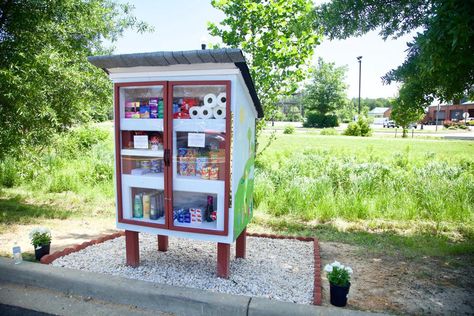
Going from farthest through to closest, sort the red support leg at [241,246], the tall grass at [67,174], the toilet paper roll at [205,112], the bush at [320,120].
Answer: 1. the bush at [320,120]
2. the tall grass at [67,174]
3. the red support leg at [241,246]
4. the toilet paper roll at [205,112]

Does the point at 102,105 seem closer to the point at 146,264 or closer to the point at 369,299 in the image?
the point at 146,264

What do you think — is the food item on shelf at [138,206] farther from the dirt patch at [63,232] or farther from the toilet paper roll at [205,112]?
the dirt patch at [63,232]

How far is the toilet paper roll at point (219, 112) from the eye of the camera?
369 centimetres

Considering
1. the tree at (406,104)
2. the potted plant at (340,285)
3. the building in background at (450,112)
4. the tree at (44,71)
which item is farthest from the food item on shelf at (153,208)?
the building in background at (450,112)

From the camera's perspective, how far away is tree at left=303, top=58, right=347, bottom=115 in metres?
44.8

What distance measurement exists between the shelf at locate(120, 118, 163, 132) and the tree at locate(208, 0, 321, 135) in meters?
4.06

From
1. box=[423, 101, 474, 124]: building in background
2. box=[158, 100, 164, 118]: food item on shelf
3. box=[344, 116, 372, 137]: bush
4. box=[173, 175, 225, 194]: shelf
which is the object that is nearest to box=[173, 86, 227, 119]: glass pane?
box=[158, 100, 164, 118]: food item on shelf

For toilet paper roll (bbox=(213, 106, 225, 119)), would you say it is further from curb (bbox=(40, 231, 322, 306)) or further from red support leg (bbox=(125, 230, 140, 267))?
curb (bbox=(40, 231, 322, 306))

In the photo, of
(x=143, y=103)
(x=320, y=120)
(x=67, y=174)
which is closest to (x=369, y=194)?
(x=143, y=103)

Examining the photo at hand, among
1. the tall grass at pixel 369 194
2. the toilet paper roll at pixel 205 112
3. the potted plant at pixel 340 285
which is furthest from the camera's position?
the tall grass at pixel 369 194

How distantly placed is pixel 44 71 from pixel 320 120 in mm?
42517

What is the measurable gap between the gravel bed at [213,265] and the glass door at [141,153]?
602 millimetres

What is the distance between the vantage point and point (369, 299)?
3.55 m

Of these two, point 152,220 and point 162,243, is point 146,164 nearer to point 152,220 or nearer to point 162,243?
point 152,220
